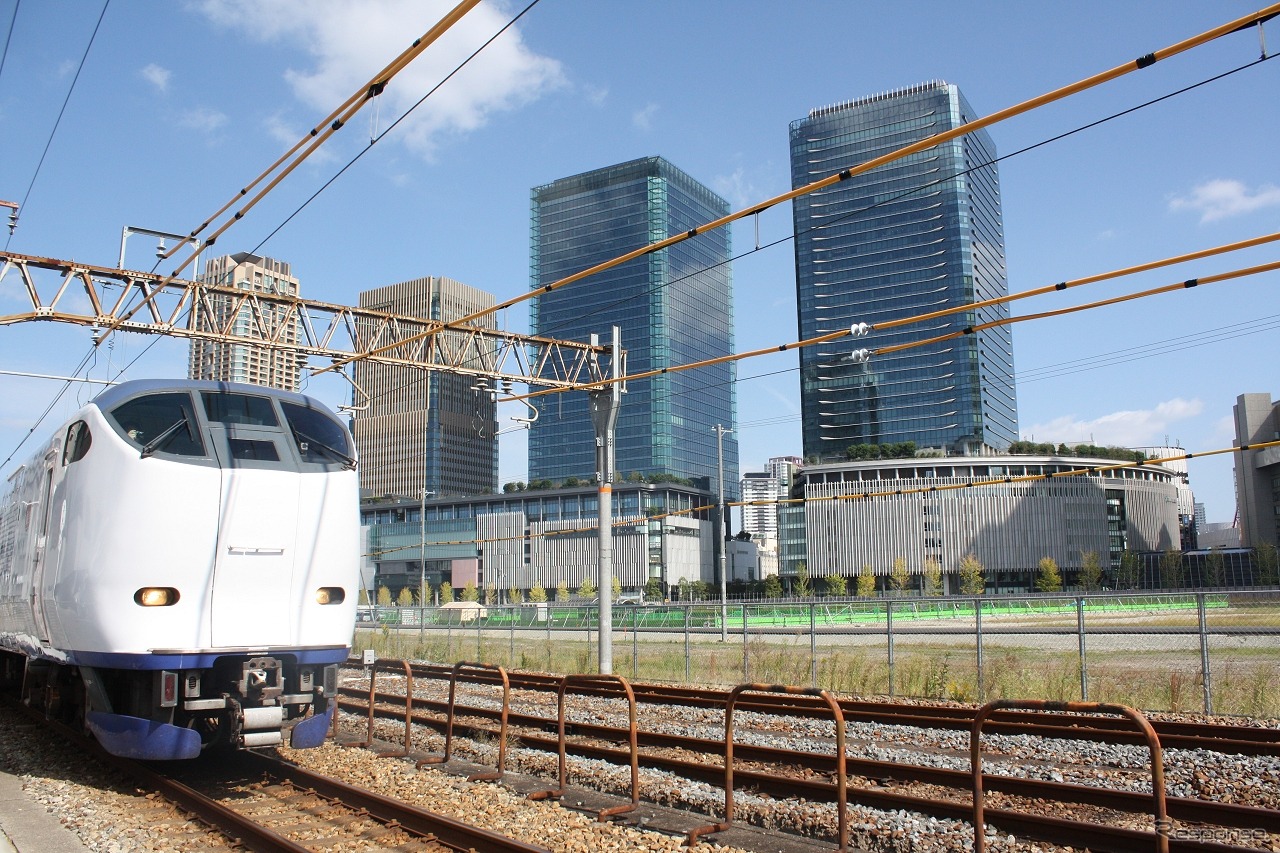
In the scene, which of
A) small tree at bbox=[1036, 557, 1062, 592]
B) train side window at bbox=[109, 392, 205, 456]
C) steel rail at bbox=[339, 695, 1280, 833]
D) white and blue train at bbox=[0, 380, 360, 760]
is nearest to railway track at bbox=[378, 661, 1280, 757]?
steel rail at bbox=[339, 695, 1280, 833]

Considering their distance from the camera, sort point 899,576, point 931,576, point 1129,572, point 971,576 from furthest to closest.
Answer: point 899,576
point 931,576
point 1129,572
point 971,576

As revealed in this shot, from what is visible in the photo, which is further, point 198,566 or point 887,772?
point 887,772

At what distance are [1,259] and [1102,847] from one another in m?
20.1

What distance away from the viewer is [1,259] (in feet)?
59.4

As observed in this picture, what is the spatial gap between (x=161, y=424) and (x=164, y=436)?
0.86ft

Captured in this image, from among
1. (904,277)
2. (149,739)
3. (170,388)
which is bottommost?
(149,739)

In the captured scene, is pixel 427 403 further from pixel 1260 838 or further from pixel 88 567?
pixel 1260 838

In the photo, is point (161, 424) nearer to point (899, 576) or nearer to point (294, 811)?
point (294, 811)

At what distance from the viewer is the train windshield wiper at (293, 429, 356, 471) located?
10.4m

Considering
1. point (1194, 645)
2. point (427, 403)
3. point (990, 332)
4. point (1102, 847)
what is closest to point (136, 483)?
point (1102, 847)

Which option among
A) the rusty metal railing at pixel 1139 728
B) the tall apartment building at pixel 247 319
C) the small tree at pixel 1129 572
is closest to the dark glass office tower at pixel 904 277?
the small tree at pixel 1129 572

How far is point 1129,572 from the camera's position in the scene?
100 meters

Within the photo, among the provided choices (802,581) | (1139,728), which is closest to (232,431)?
(1139,728)

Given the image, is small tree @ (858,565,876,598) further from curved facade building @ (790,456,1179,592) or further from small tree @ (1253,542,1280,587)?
small tree @ (1253,542,1280,587)
